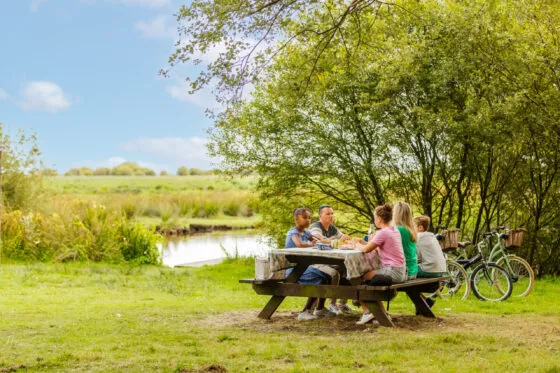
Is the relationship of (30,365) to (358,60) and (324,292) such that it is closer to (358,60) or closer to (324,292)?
(324,292)

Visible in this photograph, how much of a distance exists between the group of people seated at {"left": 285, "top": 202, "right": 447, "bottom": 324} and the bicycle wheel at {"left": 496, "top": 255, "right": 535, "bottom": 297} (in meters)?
2.55

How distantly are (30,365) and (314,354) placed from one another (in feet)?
8.55

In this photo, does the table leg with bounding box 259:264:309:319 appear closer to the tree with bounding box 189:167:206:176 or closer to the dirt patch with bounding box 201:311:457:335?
the dirt patch with bounding box 201:311:457:335

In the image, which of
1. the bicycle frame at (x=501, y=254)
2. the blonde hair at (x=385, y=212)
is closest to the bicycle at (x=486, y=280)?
the bicycle frame at (x=501, y=254)

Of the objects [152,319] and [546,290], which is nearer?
[152,319]

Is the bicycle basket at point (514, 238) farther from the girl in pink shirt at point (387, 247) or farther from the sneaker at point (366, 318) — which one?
the sneaker at point (366, 318)

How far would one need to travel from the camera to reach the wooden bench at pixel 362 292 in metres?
8.04

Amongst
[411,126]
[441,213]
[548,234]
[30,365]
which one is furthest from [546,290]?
[30,365]

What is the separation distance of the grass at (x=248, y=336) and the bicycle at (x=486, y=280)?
0.21 meters

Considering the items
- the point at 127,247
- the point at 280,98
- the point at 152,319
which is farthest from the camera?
the point at 127,247

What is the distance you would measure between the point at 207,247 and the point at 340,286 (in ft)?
60.2

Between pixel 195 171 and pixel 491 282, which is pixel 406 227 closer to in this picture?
pixel 491 282

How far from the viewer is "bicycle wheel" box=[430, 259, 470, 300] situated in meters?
11.2

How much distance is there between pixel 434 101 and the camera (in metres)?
14.3
